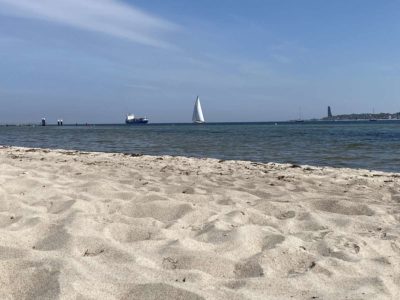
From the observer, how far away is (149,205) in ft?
14.2

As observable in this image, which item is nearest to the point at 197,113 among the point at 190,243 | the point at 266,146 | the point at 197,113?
the point at 197,113

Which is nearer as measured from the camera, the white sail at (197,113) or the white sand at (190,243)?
the white sand at (190,243)

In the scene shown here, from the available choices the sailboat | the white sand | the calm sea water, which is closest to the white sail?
the sailboat

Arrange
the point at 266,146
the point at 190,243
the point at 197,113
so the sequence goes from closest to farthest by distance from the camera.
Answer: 1. the point at 190,243
2. the point at 266,146
3. the point at 197,113

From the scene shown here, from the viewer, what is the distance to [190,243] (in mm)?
3166

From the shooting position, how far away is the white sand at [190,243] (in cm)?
234

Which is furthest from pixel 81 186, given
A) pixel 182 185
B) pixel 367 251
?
pixel 367 251

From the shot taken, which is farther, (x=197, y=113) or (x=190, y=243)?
(x=197, y=113)

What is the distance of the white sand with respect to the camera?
7.68ft

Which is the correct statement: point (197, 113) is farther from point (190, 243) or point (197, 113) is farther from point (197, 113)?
point (190, 243)

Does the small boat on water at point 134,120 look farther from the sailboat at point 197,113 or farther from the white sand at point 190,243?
the white sand at point 190,243

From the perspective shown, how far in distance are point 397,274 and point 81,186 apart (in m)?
3.92

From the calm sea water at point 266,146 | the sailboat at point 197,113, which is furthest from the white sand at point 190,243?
the sailboat at point 197,113

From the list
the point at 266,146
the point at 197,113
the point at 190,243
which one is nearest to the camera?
the point at 190,243
